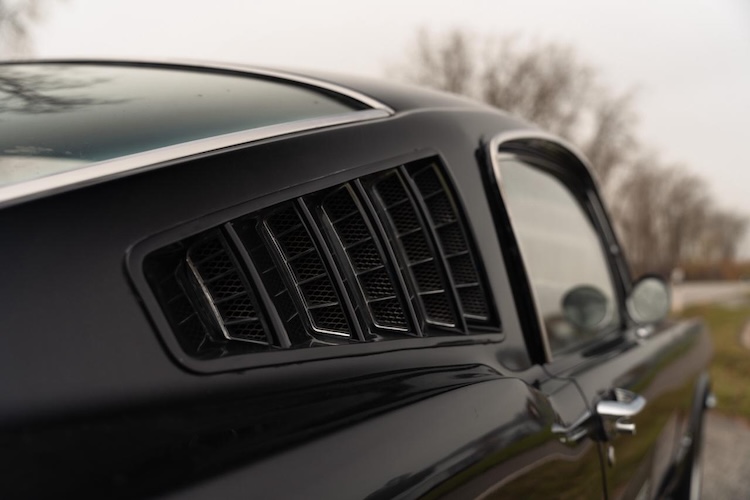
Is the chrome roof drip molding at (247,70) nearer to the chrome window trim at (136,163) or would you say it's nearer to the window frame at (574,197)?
the chrome window trim at (136,163)

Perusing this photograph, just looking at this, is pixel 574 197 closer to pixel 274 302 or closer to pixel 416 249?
pixel 416 249

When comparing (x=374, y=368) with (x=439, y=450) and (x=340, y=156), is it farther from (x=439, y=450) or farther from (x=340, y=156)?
(x=340, y=156)

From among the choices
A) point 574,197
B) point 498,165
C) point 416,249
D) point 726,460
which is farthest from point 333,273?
point 726,460

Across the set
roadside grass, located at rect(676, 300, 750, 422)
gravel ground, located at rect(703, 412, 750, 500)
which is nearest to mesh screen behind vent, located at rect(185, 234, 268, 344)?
gravel ground, located at rect(703, 412, 750, 500)

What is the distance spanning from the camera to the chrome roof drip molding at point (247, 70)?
6.12 feet

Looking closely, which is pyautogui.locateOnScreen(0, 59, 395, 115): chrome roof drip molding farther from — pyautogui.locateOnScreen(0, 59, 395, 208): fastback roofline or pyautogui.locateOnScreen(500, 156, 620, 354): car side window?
pyautogui.locateOnScreen(500, 156, 620, 354): car side window

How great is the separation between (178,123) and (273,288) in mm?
396

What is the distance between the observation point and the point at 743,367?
37.6 feet

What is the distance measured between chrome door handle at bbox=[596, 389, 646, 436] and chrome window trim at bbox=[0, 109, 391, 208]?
3.95 feet

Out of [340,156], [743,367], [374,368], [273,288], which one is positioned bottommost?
[743,367]

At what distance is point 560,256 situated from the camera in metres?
2.77

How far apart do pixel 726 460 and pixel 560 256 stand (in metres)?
4.73

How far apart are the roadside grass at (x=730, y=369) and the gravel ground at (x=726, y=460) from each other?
1.29ft

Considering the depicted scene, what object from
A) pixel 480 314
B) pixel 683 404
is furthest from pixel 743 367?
pixel 480 314
